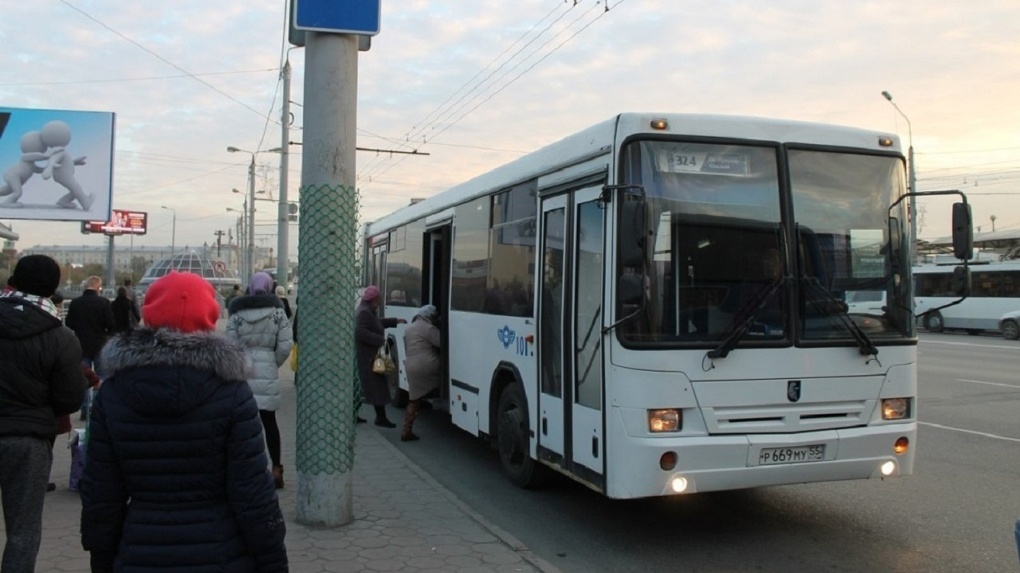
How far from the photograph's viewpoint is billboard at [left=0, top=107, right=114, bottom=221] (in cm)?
1330

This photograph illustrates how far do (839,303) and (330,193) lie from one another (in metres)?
3.77

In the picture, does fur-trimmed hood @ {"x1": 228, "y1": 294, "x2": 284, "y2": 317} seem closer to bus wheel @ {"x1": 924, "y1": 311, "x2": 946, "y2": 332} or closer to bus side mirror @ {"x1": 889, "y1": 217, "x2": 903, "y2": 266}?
bus side mirror @ {"x1": 889, "y1": 217, "x2": 903, "y2": 266}

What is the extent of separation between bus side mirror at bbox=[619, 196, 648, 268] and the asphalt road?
2100mm

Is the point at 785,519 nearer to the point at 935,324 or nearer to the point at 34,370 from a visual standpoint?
the point at 34,370

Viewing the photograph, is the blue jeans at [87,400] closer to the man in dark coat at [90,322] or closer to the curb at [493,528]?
the man in dark coat at [90,322]

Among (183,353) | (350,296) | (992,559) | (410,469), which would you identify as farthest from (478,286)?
(183,353)

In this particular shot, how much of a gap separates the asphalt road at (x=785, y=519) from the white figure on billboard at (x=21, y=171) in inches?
326

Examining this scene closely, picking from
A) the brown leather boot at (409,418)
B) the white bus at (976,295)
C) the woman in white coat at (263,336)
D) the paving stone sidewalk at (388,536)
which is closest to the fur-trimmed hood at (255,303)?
the woman in white coat at (263,336)

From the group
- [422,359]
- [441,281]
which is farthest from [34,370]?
[441,281]

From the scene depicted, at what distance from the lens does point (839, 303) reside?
5918 millimetres

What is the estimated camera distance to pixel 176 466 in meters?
2.69

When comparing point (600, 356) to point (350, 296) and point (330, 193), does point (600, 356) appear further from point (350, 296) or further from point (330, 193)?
point (330, 193)

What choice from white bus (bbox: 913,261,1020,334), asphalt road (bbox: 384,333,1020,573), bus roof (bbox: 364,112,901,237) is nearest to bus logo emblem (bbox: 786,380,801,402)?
asphalt road (bbox: 384,333,1020,573)

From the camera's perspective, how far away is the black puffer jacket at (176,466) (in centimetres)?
267
